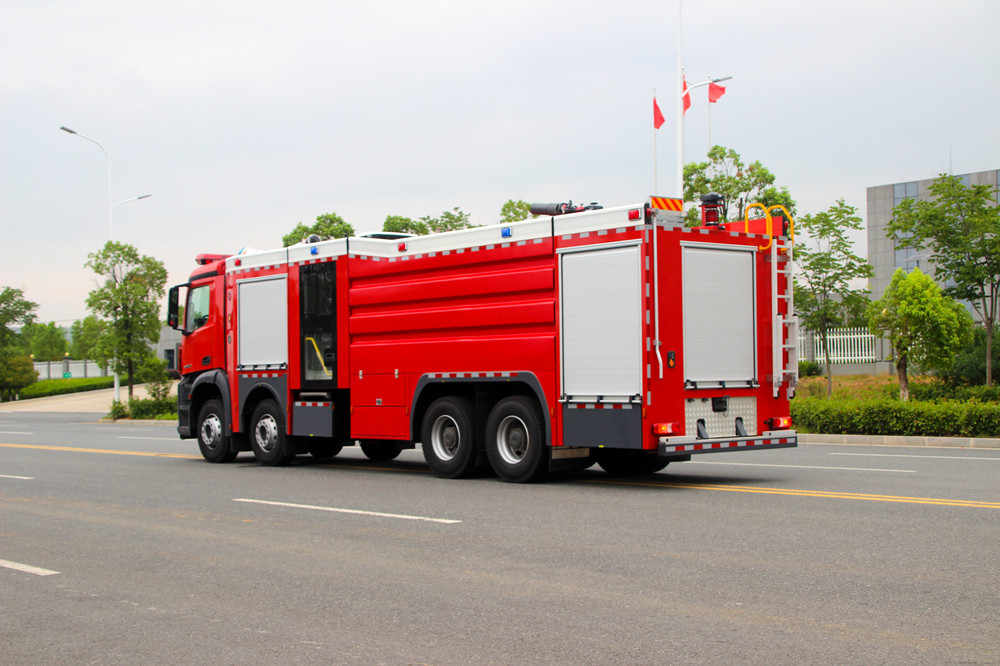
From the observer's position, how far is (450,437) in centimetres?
1330

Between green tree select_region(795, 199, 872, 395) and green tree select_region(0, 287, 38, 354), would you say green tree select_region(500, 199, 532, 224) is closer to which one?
green tree select_region(795, 199, 872, 395)

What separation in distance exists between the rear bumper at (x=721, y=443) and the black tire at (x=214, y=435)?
8381mm

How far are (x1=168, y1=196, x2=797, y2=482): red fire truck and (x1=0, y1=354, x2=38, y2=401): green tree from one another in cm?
5599

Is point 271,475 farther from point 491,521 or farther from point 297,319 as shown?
point 491,521

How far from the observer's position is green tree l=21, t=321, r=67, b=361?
122062 millimetres

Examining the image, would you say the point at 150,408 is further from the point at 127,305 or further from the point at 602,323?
the point at 602,323

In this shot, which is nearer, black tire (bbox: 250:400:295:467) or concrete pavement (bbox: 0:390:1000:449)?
black tire (bbox: 250:400:295:467)

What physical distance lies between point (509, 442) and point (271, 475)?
3979mm

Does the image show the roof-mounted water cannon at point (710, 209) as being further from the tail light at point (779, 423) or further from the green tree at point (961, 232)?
the green tree at point (961, 232)

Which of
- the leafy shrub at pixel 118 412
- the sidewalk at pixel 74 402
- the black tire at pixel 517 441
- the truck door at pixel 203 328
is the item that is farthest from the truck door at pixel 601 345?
the sidewalk at pixel 74 402

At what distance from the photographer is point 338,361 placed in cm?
1482

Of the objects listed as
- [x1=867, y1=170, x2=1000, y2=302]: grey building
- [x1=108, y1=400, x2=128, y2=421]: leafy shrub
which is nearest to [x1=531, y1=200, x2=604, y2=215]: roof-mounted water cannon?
[x1=108, y1=400, x2=128, y2=421]: leafy shrub

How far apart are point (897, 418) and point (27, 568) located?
16.7 m

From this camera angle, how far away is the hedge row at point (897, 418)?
1908 cm
